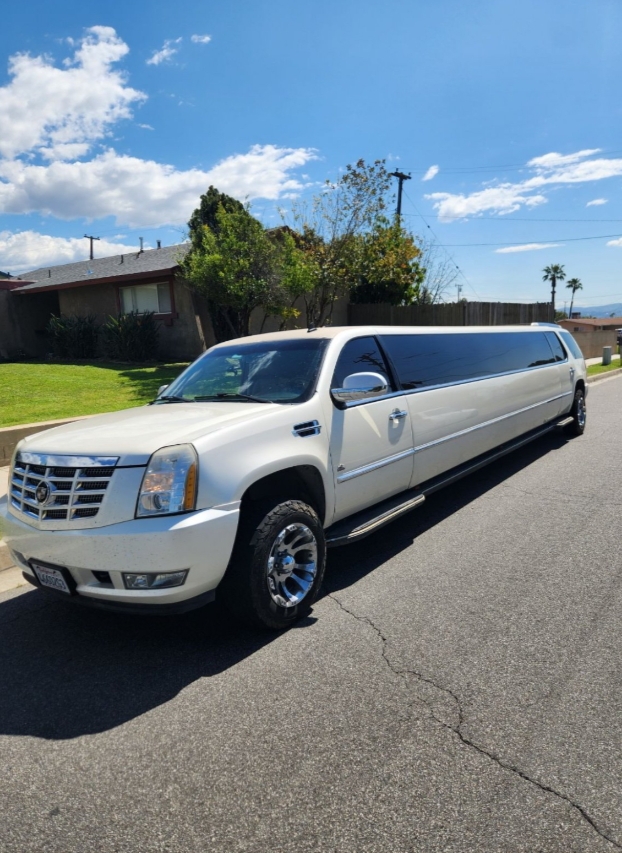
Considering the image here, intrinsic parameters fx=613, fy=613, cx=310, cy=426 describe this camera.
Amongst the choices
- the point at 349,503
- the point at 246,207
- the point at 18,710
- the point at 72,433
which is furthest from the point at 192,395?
the point at 246,207

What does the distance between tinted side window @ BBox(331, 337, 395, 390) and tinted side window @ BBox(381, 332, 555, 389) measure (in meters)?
0.15

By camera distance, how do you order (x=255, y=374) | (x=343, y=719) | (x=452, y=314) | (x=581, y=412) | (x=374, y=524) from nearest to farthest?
(x=343, y=719) < (x=374, y=524) < (x=255, y=374) < (x=581, y=412) < (x=452, y=314)

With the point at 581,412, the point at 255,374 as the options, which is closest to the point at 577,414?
the point at 581,412

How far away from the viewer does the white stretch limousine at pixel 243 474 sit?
316 cm

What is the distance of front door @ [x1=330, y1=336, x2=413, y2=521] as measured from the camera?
4.21 metres

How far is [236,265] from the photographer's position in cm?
1541

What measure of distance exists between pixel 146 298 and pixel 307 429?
17.7 m

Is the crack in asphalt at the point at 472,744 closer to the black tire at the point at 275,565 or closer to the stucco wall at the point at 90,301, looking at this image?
the black tire at the point at 275,565

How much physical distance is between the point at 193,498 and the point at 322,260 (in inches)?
684

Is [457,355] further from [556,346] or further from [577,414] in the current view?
[577,414]

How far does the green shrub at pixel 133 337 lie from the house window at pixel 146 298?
973 millimetres

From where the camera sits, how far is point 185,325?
62.2ft

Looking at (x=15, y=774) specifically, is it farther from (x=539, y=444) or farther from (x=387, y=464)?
(x=539, y=444)

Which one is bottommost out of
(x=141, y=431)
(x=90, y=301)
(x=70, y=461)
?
(x=70, y=461)
